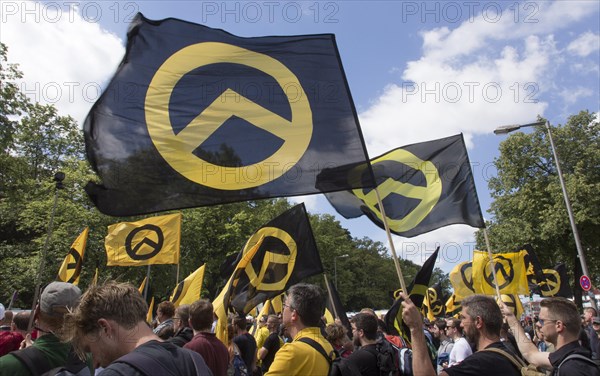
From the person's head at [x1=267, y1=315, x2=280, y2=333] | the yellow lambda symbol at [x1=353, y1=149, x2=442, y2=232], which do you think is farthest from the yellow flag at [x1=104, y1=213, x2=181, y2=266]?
the yellow lambda symbol at [x1=353, y1=149, x2=442, y2=232]

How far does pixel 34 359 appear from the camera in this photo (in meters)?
3.00

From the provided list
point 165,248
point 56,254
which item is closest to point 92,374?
point 165,248

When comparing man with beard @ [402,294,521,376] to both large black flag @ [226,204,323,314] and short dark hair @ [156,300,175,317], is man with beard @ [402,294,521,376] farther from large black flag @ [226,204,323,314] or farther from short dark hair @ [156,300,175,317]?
large black flag @ [226,204,323,314]

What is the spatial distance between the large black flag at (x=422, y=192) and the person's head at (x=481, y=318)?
351 cm

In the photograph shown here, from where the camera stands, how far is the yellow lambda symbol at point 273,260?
9055mm

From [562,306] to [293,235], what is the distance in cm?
588

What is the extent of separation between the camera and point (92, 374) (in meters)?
3.24

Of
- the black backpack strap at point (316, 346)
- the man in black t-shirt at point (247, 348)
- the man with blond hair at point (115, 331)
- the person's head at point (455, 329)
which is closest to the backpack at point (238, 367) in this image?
the man in black t-shirt at point (247, 348)

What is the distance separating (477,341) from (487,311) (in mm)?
252

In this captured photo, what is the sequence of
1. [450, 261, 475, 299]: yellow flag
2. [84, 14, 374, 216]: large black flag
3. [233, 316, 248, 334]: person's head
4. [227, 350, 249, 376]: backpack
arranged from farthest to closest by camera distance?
[450, 261, 475, 299]: yellow flag → [233, 316, 248, 334]: person's head → [227, 350, 249, 376]: backpack → [84, 14, 374, 216]: large black flag

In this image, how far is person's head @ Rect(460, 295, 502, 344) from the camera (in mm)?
3768

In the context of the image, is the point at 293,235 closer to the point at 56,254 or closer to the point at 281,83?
the point at 281,83

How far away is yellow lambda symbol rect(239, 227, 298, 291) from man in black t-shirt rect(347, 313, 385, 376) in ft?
12.1

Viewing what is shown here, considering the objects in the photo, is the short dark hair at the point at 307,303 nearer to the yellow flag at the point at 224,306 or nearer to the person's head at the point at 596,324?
the yellow flag at the point at 224,306
